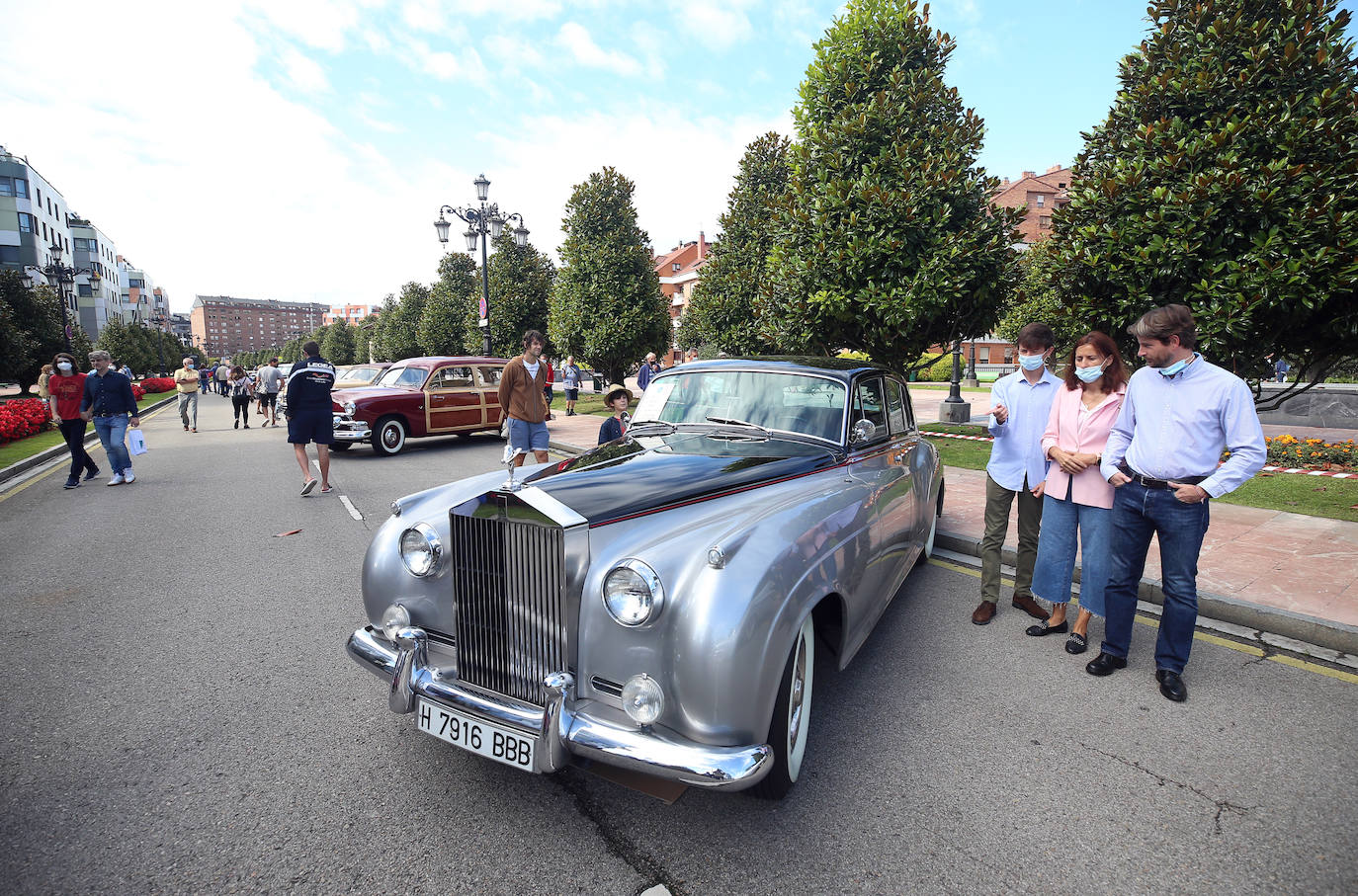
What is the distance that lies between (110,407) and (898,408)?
418 inches

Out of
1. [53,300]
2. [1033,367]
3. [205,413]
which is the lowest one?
[205,413]

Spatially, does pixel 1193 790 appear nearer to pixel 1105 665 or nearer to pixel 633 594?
pixel 1105 665

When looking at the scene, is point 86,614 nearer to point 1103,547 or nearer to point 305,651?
point 305,651

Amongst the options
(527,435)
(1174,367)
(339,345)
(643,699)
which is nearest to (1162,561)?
(1174,367)

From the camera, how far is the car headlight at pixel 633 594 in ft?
7.28

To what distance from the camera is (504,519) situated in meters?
2.48

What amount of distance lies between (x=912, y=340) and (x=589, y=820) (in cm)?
1109

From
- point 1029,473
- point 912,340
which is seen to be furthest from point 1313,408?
point 1029,473

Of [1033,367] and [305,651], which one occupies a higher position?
[1033,367]

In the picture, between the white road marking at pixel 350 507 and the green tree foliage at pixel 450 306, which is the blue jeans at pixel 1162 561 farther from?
the green tree foliage at pixel 450 306

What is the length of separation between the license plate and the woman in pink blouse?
3.32m

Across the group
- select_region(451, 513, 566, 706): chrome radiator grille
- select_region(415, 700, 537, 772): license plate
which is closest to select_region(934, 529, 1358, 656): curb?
select_region(451, 513, 566, 706): chrome radiator grille

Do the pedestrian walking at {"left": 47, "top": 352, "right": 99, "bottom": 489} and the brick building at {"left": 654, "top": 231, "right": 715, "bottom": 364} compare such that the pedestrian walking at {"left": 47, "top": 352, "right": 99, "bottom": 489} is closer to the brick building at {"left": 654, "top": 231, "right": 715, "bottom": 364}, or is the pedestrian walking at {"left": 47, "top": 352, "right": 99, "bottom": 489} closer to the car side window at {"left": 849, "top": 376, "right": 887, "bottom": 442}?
the car side window at {"left": 849, "top": 376, "right": 887, "bottom": 442}

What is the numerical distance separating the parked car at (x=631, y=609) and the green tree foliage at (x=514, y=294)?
2537cm
